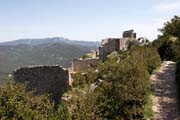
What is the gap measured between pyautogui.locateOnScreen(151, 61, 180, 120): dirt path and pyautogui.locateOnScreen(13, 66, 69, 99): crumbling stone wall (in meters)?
6.84

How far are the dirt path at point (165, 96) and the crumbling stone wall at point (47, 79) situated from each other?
684cm

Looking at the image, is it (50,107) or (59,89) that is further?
(59,89)

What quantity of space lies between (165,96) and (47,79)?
979 cm

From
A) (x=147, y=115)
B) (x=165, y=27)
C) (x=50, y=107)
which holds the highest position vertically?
(x=165, y=27)

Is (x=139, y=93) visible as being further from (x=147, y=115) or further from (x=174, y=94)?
(x=174, y=94)

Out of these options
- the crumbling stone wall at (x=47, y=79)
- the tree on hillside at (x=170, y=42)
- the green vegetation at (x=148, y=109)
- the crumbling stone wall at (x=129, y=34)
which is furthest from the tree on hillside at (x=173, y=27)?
the green vegetation at (x=148, y=109)

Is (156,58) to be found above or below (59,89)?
above

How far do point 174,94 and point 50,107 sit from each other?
11.8 meters

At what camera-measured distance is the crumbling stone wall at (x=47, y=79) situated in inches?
1204

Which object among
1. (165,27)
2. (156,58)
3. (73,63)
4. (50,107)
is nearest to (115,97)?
(50,107)

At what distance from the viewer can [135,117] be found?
70.8 feet

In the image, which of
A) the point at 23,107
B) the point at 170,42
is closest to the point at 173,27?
the point at 170,42

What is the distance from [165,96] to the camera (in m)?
25.6

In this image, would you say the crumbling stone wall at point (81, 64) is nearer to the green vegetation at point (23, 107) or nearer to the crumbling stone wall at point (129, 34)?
the crumbling stone wall at point (129, 34)
